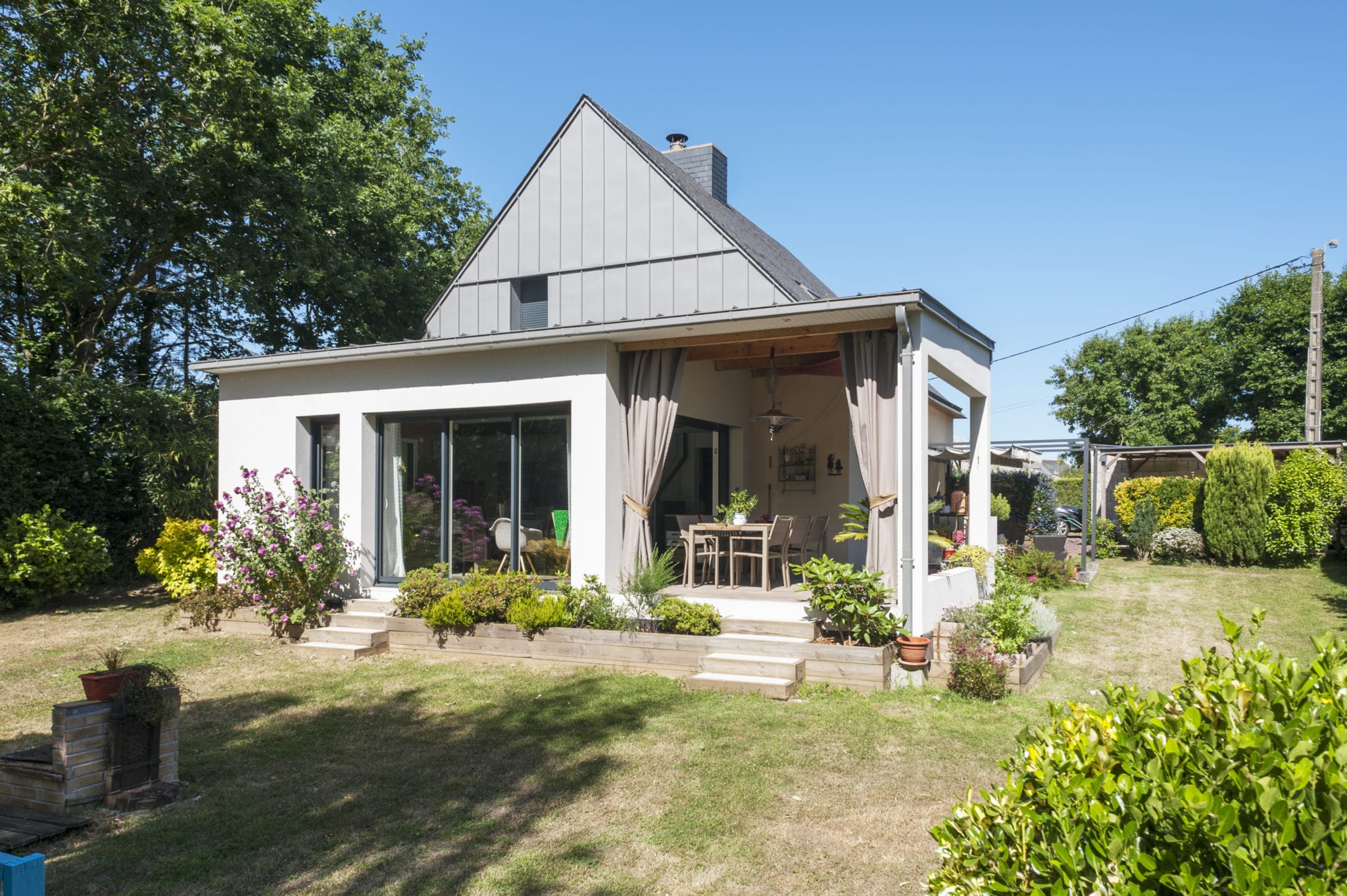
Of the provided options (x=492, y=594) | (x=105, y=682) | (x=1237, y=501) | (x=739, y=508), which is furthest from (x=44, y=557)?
(x=1237, y=501)

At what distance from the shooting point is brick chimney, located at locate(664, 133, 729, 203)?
54.5 ft

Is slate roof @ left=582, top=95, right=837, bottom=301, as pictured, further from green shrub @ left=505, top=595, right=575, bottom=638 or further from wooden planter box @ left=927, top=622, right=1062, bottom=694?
wooden planter box @ left=927, top=622, right=1062, bottom=694

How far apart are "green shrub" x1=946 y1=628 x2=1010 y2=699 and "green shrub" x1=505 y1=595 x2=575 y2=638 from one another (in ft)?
11.7

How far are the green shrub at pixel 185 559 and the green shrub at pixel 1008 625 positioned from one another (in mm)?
9212

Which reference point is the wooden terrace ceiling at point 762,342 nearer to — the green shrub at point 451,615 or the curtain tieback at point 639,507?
the curtain tieback at point 639,507

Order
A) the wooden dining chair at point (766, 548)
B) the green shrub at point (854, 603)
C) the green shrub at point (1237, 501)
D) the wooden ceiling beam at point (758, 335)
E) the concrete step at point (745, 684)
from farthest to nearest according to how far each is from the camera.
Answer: the green shrub at point (1237, 501)
the wooden dining chair at point (766, 548)
the wooden ceiling beam at point (758, 335)
the green shrub at point (854, 603)
the concrete step at point (745, 684)

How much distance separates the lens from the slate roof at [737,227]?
13695 mm

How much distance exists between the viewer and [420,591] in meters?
8.84

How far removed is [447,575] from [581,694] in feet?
10.8

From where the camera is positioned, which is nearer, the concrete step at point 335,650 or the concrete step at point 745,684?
the concrete step at point 745,684

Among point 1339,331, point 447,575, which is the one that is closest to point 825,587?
point 447,575

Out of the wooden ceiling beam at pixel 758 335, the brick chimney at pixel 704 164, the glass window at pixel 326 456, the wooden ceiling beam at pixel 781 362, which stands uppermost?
the brick chimney at pixel 704 164

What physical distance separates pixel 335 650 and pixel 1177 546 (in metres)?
13.9

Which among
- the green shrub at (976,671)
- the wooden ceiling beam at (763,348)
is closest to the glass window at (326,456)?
the wooden ceiling beam at (763,348)
